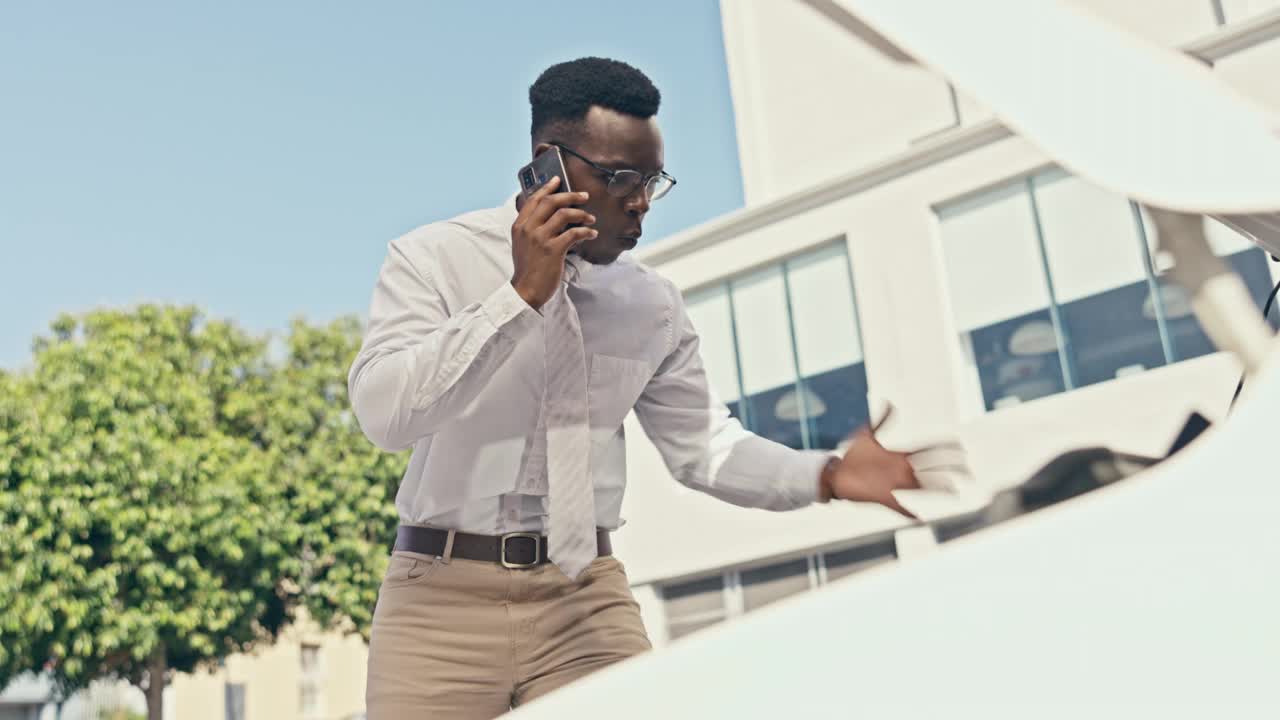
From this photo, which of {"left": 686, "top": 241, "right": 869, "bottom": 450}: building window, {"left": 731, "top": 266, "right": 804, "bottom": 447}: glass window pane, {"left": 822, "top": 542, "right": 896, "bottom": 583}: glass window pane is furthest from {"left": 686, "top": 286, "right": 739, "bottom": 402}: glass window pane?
{"left": 822, "top": 542, "right": 896, "bottom": 583}: glass window pane

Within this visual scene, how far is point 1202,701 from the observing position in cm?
69

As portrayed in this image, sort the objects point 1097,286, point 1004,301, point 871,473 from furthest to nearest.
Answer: point 1004,301, point 1097,286, point 871,473

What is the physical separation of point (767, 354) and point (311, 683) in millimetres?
18452

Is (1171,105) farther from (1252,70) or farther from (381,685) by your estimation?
(1252,70)

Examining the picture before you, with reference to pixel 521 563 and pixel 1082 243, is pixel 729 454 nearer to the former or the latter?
pixel 521 563

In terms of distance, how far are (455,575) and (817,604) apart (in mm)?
1064

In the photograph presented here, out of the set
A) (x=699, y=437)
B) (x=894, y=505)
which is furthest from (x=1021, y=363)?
(x=894, y=505)

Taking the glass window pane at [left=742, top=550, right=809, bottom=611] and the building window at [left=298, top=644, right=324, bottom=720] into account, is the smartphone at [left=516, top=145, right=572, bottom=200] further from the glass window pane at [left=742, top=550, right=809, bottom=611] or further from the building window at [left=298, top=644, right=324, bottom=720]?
the building window at [left=298, top=644, right=324, bottom=720]

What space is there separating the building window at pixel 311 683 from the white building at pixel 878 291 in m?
15.3

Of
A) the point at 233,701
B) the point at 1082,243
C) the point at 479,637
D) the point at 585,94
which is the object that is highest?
the point at 1082,243

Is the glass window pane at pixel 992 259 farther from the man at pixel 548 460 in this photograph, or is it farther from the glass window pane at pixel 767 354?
the man at pixel 548 460

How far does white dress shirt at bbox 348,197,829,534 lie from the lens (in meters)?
1.32

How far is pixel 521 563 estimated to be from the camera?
1.73 metres

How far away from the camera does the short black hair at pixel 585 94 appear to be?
1.51 m
